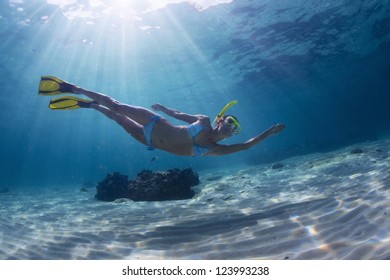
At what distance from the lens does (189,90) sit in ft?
136

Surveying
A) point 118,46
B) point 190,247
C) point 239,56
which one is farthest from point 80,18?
point 190,247

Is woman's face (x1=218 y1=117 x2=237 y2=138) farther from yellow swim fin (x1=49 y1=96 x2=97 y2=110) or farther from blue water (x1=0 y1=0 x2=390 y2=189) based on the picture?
blue water (x1=0 y1=0 x2=390 y2=189)

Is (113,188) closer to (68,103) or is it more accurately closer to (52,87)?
(68,103)

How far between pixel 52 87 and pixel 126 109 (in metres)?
2.47

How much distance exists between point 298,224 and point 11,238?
6.00m

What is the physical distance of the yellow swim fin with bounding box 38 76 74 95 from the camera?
739 cm

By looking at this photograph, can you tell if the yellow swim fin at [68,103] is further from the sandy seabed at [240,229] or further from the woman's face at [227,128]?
the woman's face at [227,128]

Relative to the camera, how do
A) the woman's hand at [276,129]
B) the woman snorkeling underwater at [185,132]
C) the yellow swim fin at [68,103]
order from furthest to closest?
the yellow swim fin at [68,103], the woman snorkeling underwater at [185,132], the woman's hand at [276,129]

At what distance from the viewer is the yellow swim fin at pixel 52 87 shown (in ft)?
24.2

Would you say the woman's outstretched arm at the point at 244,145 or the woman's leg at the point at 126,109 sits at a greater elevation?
the woman's leg at the point at 126,109

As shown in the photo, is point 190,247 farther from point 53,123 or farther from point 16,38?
point 53,123

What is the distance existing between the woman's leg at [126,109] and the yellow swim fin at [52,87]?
0.92 feet


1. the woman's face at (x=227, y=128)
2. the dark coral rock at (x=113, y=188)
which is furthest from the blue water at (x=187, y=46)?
the woman's face at (x=227, y=128)

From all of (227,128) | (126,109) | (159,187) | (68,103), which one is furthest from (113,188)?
(227,128)
